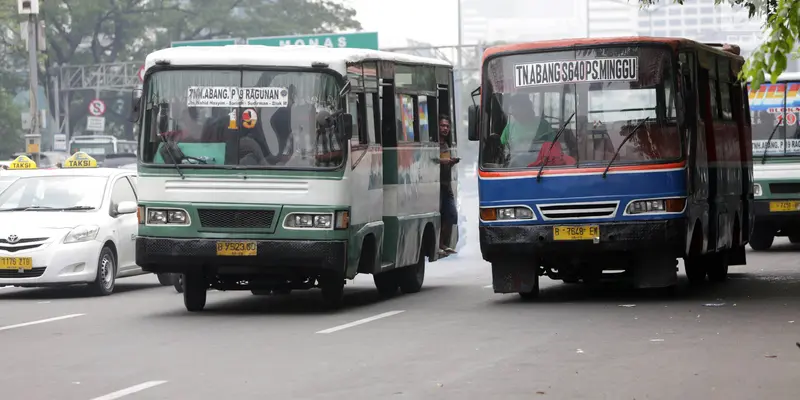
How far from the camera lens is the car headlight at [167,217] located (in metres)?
15.9

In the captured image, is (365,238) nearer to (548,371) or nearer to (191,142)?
(191,142)

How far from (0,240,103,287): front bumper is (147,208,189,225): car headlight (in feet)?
12.3

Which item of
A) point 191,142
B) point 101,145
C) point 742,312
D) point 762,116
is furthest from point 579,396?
point 101,145

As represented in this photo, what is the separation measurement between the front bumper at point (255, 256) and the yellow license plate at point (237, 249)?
33 millimetres

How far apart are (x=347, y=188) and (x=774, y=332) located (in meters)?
4.63

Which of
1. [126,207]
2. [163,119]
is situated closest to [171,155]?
[163,119]

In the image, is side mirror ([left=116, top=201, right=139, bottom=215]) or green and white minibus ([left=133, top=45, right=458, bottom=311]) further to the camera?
side mirror ([left=116, top=201, right=139, bottom=215])

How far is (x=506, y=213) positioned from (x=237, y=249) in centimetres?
291

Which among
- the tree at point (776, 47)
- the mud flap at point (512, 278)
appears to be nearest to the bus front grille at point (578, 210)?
the mud flap at point (512, 278)

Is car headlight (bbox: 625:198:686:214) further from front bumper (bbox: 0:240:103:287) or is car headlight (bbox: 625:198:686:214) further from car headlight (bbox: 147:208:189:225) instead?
front bumper (bbox: 0:240:103:287)

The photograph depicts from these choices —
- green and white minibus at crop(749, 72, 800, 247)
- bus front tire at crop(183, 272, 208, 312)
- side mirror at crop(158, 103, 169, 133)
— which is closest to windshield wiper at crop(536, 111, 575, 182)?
bus front tire at crop(183, 272, 208, 312)

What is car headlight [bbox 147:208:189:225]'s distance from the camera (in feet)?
52.1

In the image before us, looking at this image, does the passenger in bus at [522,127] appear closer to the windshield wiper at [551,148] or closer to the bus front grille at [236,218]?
the windshield wiper at [551,148]

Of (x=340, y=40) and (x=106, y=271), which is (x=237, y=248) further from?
(x=340, y=40)
